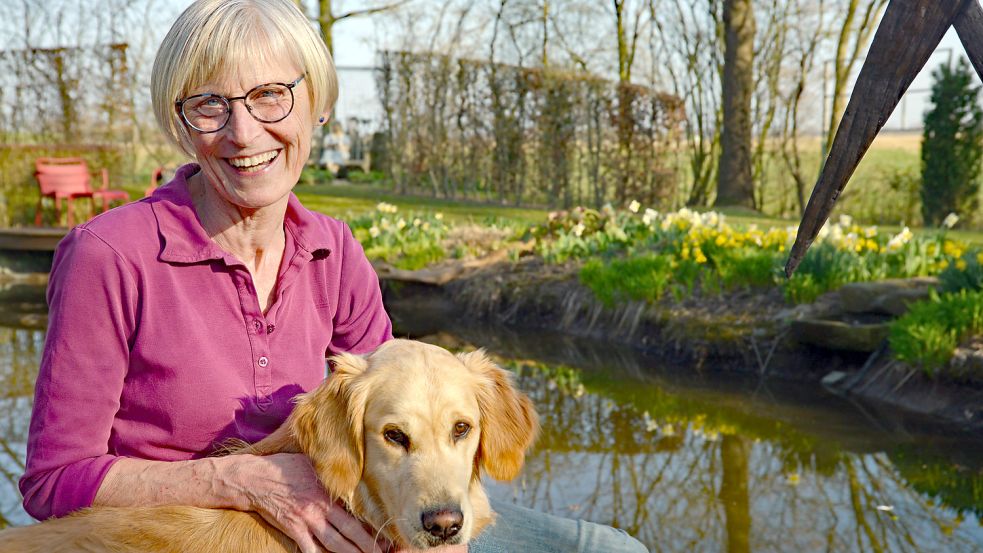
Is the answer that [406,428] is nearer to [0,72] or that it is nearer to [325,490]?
[325,490]

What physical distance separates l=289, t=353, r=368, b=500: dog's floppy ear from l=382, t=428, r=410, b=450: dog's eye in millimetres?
69

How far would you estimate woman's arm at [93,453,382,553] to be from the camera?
2195 mm

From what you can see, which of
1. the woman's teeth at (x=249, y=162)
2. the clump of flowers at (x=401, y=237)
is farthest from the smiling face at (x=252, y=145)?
the clump of flowers at (x=401, y=237)

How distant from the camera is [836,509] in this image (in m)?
4.68

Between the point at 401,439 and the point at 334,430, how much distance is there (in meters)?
0.17

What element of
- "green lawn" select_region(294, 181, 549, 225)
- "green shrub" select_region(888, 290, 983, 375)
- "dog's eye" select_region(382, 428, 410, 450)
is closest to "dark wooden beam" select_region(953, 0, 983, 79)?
"dog's eye" select_region(382, 428, 410, 450)

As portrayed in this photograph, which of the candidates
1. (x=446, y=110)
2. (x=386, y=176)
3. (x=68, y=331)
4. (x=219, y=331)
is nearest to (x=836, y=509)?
(x=219, y=331)

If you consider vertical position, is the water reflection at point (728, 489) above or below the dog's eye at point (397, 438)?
below

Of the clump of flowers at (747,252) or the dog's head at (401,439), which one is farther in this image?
the clump of flowers at (747,252)

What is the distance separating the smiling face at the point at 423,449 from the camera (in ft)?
6.93

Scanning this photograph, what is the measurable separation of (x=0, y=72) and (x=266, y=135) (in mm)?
15551

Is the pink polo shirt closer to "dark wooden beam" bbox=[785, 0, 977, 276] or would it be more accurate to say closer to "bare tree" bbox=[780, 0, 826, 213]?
"dark wooden beam" bbox=[785, 0, 977, 276]

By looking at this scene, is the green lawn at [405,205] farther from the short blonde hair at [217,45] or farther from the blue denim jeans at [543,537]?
the short blonde hair at [217,45]

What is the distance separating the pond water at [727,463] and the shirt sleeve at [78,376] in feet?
8.90
